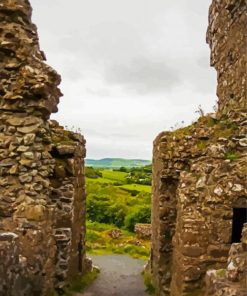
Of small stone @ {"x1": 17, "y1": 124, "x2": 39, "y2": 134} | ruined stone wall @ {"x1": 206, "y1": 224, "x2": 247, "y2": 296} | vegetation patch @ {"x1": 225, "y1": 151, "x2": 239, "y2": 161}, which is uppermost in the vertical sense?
small stone @ {"x1": 17, "y1": 124, "x2": 39, "y2": 134}

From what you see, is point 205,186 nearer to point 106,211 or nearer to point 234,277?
point 234,277

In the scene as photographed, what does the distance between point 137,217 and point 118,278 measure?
13657 mm

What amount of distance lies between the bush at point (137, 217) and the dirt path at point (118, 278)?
26.9 feet

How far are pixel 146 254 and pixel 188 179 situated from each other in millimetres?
12742

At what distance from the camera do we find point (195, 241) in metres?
9.06

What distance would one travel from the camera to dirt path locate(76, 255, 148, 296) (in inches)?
538

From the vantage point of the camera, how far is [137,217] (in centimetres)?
2958

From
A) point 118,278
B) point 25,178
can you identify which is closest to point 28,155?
point 25,178

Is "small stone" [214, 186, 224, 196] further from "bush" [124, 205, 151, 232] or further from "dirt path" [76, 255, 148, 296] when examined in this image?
"bush" [124, 205, 151, 232]

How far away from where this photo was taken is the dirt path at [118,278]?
1368cm

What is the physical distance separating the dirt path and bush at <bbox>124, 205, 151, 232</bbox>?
8.21m

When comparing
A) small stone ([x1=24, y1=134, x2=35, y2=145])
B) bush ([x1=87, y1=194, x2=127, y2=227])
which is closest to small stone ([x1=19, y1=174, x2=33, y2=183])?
small stone ([x1=24, y1=134, x2=35, y2=145])

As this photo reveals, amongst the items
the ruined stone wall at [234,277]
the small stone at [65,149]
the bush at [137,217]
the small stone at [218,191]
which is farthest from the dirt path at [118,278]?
the ruined stone wall at [234,277]

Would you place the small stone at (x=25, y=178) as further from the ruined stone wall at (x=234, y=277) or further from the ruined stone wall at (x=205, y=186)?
the ruined stone wall at (x=234, y=277)
